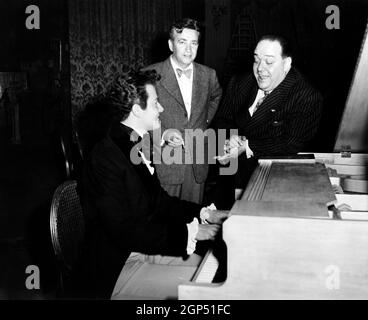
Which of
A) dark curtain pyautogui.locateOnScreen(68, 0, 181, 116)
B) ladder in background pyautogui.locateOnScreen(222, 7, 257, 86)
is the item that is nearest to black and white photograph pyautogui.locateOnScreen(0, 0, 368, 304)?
dark curtain pyautogui.locateOnScreen(68, 0, 181, 116)

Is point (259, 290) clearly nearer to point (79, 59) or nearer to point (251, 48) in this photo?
point (251, 48)

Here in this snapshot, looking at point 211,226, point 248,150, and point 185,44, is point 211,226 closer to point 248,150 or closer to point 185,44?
point 248,150

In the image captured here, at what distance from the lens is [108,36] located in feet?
26.4

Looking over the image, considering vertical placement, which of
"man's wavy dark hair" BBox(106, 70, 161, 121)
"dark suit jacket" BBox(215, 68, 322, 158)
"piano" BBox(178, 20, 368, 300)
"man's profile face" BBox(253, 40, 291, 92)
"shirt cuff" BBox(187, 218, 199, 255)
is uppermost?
"man's profile face" BBox(253, 40, 291, 92)

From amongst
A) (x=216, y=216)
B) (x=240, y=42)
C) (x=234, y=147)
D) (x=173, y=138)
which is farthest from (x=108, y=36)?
(x=216, y=216)

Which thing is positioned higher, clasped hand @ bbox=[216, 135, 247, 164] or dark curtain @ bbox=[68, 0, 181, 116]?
dark curtain @ bbox=[68, 0, 181, 116]

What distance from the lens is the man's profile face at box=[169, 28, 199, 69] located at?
2.96 meters

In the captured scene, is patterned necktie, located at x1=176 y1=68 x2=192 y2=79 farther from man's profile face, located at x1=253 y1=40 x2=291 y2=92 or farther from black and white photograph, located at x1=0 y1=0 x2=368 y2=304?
man's profile face, located at x1=253 y1=40 x2=291 y2=92

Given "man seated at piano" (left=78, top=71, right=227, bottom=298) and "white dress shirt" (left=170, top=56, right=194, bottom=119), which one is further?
"white dress shirt" (left=170, top=56, right=194, bottom=119)

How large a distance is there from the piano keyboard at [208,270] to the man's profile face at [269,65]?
1.20 metres

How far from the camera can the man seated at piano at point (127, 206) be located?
73.9 inches

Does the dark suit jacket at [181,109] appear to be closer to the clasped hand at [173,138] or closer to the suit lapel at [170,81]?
the suit lapel at [170,81]

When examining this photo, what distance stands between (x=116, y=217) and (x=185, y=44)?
5.02 ft

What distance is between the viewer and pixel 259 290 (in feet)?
4.36
